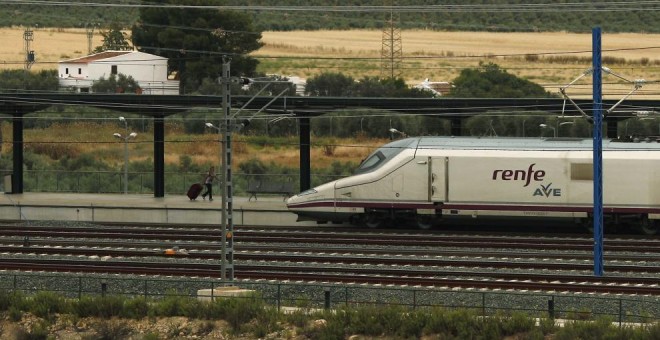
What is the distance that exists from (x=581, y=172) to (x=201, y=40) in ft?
194

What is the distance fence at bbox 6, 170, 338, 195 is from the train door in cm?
1641

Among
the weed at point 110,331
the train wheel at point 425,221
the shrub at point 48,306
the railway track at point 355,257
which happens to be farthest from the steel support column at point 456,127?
the weed at point 110,331

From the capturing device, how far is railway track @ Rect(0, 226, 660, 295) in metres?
32.2

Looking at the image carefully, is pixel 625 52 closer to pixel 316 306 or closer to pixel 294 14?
pixel 294 14

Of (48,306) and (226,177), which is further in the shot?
(226,177)

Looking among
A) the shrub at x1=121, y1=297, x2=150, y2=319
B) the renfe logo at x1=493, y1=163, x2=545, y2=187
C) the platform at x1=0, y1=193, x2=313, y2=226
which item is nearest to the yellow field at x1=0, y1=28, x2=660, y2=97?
the platform at x1=0, y1=193, x2=313, y2=226

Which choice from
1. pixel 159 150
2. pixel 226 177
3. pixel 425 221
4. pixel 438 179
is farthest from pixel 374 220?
pixel 226 177

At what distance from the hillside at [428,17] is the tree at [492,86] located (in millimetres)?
34496

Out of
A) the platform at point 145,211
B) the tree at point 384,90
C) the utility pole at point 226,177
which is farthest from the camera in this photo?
the tree at point 384,90

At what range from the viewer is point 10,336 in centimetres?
2919

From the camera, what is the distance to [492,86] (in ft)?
307

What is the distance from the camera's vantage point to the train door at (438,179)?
41562mm

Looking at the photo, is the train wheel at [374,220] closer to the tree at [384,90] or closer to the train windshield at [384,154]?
the train windshield at [384,154]

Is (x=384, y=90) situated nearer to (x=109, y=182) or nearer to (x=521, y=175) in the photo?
(x=109, y=182)
